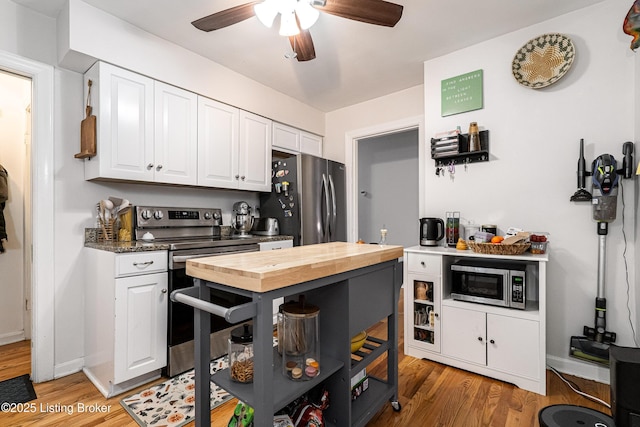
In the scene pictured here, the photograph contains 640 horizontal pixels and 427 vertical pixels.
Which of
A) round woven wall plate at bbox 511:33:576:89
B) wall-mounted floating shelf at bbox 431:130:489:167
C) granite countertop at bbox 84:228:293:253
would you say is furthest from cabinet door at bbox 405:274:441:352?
granite countertop at bbox 84:228:293:253

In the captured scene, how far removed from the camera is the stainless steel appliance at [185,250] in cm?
210

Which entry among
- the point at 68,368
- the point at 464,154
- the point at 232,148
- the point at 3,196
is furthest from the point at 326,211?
the point at 3,196

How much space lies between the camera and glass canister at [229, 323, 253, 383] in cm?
121

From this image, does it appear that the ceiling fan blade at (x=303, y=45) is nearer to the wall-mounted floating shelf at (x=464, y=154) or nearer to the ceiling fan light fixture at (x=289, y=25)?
the ceiling fan light fixture at (x=289, y=25)

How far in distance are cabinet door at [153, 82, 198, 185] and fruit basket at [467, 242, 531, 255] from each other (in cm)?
236

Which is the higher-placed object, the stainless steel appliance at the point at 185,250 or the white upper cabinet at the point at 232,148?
the white upper cabinet at the point at 232,148

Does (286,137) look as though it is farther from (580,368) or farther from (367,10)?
(580,368)

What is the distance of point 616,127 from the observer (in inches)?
78.9

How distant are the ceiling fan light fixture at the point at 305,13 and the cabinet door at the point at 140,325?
6.16ft

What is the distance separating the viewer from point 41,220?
2078 mm

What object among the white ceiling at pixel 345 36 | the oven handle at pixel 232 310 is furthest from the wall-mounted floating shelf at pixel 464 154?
the oven handle at pixel 232 310

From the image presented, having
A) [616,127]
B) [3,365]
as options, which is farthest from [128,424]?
[616,127]

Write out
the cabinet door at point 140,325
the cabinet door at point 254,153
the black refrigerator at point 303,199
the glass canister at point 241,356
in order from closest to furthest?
1. the glass canister at point 241,356
2. the cabinet door at point 140,325
3. the cabinet door at point 254,153
4. the black refrigerator at point 303,199

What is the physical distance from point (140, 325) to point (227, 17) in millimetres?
1999
